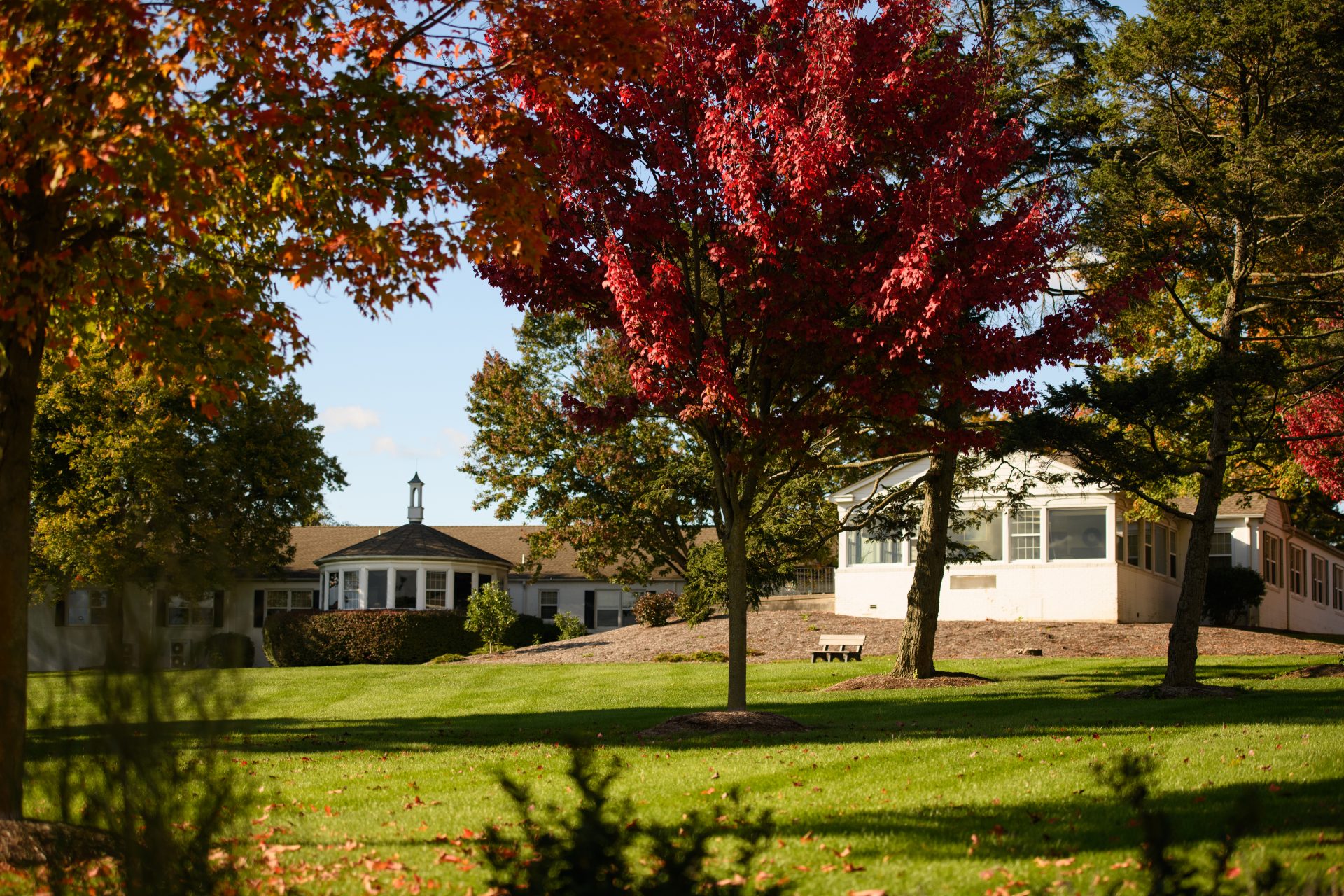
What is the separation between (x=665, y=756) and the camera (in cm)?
1003

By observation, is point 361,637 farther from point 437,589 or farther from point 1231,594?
point 1231,594

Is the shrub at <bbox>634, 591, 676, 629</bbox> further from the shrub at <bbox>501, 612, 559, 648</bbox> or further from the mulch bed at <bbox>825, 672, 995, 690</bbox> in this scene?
the mulch bed at <bbox>825, 672, 995, 690</bbox>

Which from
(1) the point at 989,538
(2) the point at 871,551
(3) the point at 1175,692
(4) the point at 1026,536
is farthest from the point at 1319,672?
(2) the point at 871,551

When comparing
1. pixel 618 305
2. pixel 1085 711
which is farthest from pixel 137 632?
pixel 1085 711

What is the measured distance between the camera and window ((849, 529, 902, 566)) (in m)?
33.2

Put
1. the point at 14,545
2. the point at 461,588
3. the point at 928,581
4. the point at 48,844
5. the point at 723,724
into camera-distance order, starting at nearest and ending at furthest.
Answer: the point at 48,844 < the point at 14,545 < the point at 723,724 < the point at 928,581 < the point at 461,588

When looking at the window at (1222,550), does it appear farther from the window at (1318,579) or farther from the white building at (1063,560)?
the window at (1318,579)

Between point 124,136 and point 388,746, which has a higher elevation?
point 124,136

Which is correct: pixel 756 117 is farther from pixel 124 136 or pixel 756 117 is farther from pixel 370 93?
pixel 124 136

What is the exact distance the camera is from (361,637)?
35281mm

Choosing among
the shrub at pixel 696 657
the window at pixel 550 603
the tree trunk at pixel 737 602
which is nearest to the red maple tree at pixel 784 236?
the tree trunk at pixel 737 602

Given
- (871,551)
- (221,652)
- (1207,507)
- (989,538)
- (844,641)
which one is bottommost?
(844,641)

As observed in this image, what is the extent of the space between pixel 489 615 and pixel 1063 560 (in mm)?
15902

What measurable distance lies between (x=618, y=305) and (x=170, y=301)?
4.55 meters
